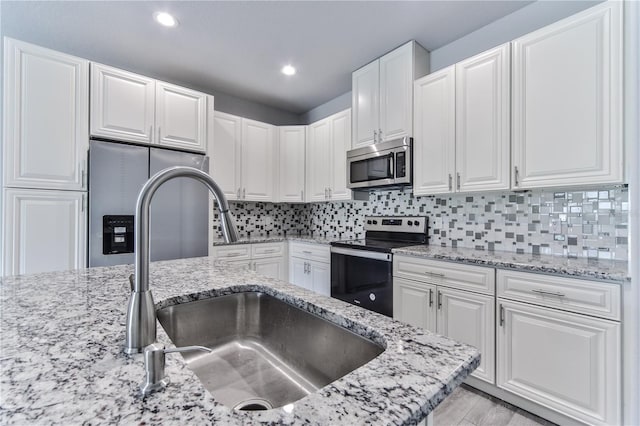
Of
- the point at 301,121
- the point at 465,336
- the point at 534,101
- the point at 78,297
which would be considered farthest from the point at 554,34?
the point at 301,121

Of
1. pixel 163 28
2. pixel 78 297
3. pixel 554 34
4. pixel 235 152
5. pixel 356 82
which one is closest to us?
pixel 78 297

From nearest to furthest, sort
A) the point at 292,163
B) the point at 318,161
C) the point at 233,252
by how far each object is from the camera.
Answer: the point at 233,252 → the point at 318,161 → the point at 292,163

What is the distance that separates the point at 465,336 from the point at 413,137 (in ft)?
5.32

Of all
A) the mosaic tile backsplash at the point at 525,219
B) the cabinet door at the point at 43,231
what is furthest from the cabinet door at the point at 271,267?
the cabinet door at the point at 43,231

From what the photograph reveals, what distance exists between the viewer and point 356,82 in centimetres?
299

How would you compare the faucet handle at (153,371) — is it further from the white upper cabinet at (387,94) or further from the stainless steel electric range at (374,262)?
the white upper cabinet at (387,94)

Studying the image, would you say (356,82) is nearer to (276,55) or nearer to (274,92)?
(276,55)

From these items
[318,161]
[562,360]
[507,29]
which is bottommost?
[562,360]

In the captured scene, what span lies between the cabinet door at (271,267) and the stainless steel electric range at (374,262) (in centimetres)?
88

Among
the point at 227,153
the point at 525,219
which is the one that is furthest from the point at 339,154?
the point at 525,219

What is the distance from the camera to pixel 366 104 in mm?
2879

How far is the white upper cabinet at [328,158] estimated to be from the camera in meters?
3.22

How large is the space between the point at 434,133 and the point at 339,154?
3.85 ft

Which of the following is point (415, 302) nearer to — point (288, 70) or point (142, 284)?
point (142, 284)
